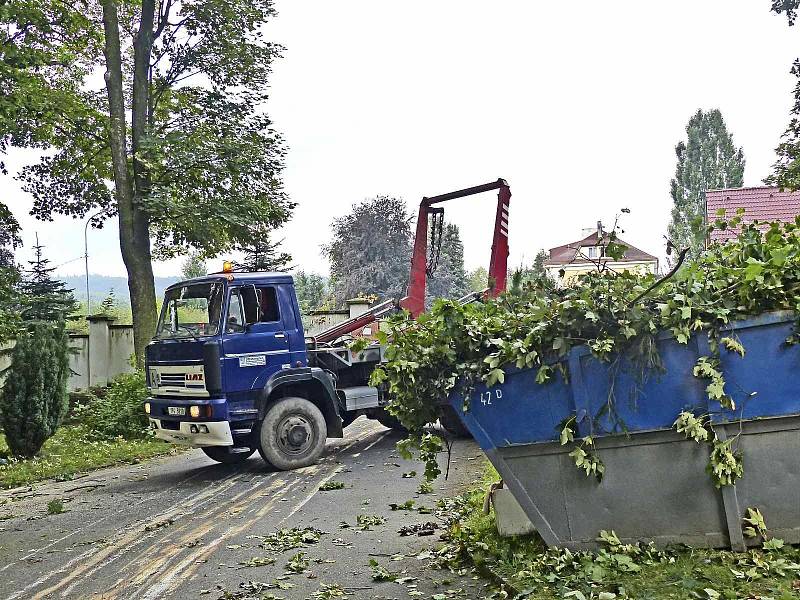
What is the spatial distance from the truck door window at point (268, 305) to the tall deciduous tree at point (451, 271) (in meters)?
35.9

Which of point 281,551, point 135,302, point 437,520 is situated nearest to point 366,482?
point 437,520

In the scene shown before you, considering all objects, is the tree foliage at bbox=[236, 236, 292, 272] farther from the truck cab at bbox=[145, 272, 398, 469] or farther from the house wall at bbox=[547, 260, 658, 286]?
the house wall at bbox=[547, 260, 658, 286]

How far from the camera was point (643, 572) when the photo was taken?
4926 millimetres

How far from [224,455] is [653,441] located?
26.7 feet

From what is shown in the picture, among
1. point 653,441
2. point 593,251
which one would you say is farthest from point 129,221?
point 653,441

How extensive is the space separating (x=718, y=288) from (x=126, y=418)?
13.1 m

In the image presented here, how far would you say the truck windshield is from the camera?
10.9m

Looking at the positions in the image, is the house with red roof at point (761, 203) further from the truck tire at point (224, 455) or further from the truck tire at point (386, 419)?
the truck tire at point (224, 455)

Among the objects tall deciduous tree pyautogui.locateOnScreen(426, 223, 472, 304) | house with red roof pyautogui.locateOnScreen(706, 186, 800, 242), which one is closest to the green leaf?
house with red roof pyautogui.locateOnScreen(706, 186, 800, 242)

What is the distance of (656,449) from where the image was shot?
5.16m

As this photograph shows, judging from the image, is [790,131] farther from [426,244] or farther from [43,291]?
[43,291]

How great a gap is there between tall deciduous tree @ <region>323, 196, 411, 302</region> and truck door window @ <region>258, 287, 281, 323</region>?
37844 mm

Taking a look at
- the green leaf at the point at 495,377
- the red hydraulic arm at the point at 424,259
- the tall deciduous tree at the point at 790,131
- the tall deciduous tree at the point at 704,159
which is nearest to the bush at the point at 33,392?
the red hydraulic arm at the point at 424,259

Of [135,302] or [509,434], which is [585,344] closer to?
[509,434]
